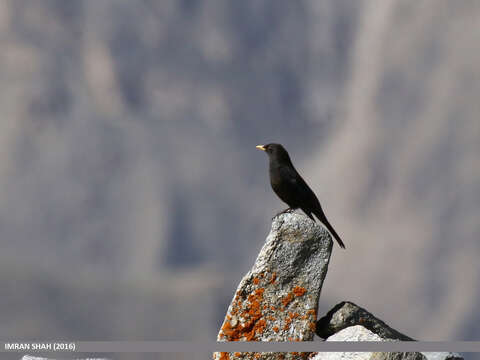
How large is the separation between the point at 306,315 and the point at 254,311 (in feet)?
3.12

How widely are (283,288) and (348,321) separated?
1.55 metres

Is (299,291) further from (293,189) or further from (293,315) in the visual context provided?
(293,189)

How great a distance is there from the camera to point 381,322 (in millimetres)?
11203

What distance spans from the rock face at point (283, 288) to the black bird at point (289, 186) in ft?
3.82

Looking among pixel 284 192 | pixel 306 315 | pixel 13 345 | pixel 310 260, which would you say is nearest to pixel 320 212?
pixel 284 192

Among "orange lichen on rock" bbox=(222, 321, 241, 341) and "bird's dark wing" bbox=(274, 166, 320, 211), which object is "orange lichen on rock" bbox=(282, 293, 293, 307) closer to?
"orange lichen on rock" bbox=(222, 321, 241, 341)

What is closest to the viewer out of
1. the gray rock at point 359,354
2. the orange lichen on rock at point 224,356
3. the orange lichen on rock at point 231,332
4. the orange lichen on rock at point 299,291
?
the gray rock at point 359,354

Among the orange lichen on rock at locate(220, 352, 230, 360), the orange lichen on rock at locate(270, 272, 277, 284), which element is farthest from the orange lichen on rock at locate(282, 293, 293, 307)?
the orange lichen on rock at locate(220, 352, 230, 360)

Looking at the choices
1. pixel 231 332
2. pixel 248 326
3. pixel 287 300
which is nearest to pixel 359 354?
pixel 287 300

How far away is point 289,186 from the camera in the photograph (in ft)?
38.5

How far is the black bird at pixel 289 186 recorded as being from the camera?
11758 millimetres

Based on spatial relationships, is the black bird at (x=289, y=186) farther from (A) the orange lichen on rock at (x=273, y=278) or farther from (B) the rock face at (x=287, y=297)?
(A) the orange lichen on rock at (x=273, y=278)

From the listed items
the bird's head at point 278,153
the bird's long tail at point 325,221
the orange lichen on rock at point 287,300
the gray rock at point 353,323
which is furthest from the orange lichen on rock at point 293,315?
the bird's head at point 278,153

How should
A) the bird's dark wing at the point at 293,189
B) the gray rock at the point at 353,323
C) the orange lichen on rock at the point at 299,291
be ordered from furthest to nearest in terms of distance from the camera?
the bird's dark wing at the point at 293,189 < the gray rock at the point at 353,323 < the orange lichen on rock at the point at 299,291
